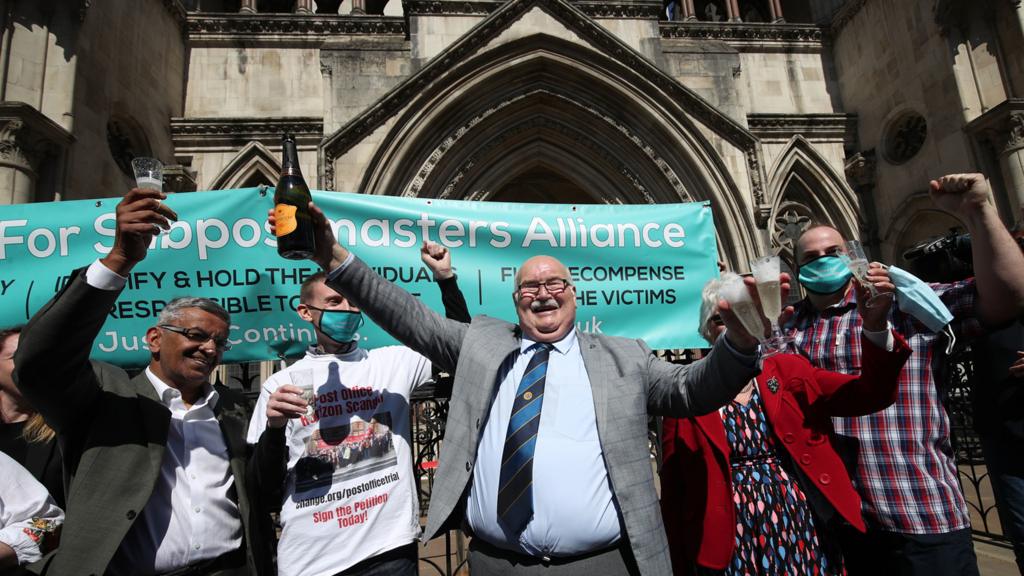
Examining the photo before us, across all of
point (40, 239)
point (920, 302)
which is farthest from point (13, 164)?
point (920, 302)

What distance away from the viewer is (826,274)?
8.02ft

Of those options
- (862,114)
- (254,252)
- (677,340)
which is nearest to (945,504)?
(677,340)

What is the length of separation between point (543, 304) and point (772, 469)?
1.25 meters

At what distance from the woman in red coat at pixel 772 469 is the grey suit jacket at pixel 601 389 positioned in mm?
371

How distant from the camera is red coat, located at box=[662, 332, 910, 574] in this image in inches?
82.7

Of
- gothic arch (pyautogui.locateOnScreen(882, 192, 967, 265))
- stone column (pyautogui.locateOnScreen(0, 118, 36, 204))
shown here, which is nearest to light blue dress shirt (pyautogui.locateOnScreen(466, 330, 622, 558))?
stone column (pyautogui.locateOnScreen(0, 118, 36, 204))

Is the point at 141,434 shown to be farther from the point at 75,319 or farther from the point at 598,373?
the point at 598,373

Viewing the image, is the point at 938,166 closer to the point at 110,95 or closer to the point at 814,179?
the point at 814,179

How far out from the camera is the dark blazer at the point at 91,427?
5.88ft

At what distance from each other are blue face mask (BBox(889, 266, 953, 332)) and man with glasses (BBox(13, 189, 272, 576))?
2.84m

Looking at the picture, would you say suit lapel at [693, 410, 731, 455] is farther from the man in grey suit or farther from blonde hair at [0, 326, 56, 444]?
blonde hair at [0, 326, 56, 444]

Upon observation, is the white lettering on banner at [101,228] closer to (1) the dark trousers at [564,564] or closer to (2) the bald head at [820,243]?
(1) the dark trousers at [564,564]

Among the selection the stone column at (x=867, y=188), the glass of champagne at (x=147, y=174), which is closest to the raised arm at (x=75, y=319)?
the glass of champagne at (x=147, y=174)

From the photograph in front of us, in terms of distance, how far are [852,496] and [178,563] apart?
2.68 m
